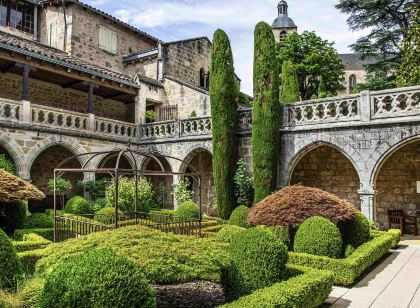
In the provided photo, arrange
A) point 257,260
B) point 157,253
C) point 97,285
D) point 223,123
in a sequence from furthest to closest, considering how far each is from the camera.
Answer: point 223,123
point 257,260
point 157,253
point 97,285

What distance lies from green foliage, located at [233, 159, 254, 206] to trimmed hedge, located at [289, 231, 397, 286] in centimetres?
606

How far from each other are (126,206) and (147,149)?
489 cm

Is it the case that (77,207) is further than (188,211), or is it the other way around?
(188,211)

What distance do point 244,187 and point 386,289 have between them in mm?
8097

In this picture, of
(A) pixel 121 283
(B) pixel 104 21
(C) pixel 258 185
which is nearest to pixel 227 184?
(C) pixel 258 185

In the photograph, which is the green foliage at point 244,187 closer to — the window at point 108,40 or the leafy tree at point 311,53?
the window at point 108,40

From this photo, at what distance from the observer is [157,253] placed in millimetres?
4844

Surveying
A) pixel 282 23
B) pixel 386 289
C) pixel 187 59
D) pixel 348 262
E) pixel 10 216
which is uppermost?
pixel 282 23

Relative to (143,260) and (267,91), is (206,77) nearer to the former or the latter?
(267,91)

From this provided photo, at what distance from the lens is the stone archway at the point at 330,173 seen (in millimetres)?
15727

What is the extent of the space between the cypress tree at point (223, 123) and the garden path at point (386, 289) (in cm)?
689

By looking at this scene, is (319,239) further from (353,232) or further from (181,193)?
(181,193)

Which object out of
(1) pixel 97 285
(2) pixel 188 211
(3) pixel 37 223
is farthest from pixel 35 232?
(1) pixel 97 285

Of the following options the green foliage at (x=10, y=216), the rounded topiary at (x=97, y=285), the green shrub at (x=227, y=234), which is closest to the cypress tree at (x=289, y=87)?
the green shrub at (x=227, y=234)
